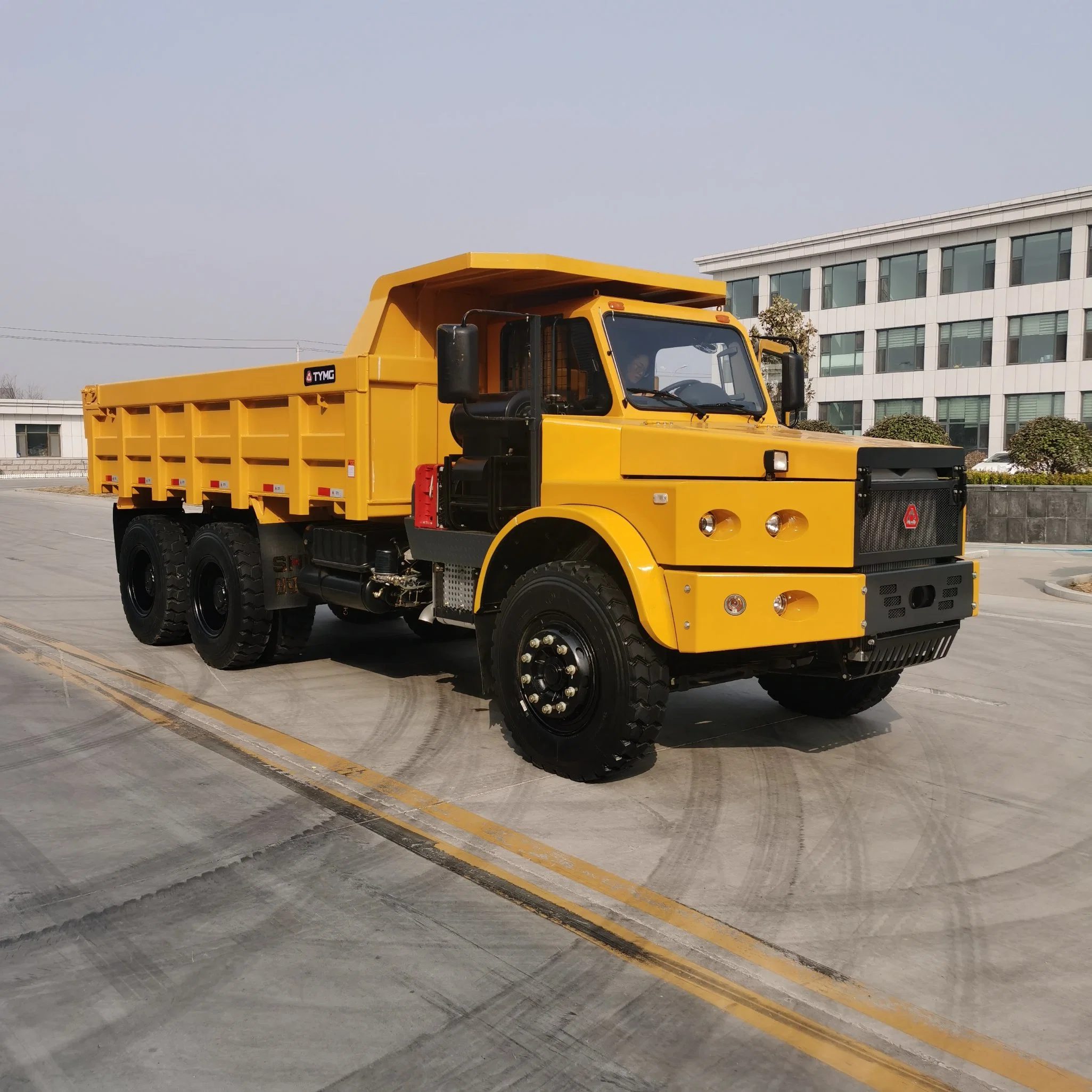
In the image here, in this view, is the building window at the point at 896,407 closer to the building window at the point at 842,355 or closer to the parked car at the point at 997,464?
the building window at the point at 842,355

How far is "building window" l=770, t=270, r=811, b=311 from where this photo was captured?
51.5 meters

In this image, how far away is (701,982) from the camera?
386cm

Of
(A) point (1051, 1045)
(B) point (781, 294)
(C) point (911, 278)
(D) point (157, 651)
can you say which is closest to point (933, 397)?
(C) point (911, 278)

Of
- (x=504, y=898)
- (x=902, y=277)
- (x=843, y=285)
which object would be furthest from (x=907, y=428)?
(x=504, y=898)

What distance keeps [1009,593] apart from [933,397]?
36.4 meters

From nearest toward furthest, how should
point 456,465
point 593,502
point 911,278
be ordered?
point 593,502 → point 456,465 → point 911,278

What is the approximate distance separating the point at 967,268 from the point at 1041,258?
297 centimetres

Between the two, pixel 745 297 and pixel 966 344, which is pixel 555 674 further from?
pixel 745 297

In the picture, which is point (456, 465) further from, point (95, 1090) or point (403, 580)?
point (95, 1090)

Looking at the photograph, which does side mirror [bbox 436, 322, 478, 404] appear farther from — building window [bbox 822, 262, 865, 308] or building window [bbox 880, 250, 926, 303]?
building window [bbox 822, 262, 865, 308]

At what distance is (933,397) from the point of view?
159 feet

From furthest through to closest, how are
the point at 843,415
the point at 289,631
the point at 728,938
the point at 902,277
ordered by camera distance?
Answer: the point at 843,415 → the point at 902,277 → the point at 289,631 → the point at 728,938

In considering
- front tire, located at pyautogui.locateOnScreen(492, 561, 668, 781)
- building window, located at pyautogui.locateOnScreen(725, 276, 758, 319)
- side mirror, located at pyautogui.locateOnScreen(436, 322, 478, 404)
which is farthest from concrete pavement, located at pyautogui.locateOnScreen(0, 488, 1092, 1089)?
building window, located at pyautogui.locateOnScreen(725, 276, 758, 319)

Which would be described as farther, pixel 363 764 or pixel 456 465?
pixel 456 465
